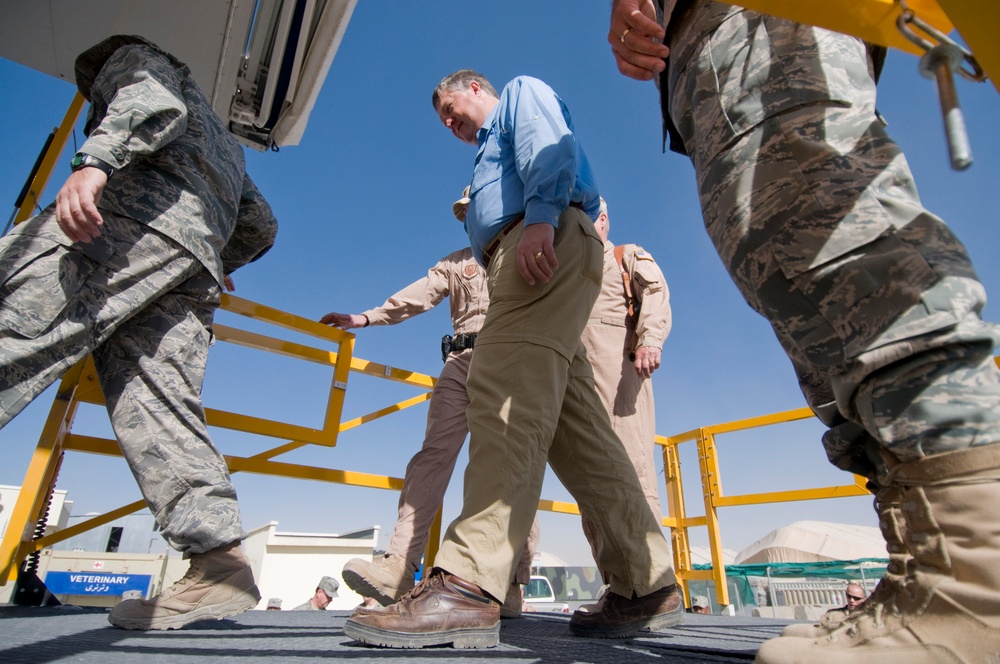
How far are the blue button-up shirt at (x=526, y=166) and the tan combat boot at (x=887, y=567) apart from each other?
97cm

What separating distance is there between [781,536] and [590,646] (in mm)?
24274

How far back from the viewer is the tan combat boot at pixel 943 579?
53cm

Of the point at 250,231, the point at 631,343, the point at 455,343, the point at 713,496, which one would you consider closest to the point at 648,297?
the point at 631,343

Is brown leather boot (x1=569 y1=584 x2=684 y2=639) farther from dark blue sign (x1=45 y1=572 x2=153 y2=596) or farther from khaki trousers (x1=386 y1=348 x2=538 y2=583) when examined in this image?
dark blue sign (x1=45 y1=572 x2=153 y2=596)

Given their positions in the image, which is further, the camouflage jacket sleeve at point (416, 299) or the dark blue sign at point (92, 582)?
the dark blue sign at point (92, 582)

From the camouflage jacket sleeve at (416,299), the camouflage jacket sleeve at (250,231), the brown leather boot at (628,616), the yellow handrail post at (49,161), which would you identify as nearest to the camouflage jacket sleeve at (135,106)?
the camouflage jacket sleeve at (250,231)

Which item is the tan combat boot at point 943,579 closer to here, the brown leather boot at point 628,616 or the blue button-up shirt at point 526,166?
the brown leather boot at point 628,616

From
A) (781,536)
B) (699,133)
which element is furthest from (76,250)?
(781,536)

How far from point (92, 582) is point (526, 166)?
40.5 feet

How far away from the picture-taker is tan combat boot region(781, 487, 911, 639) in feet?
2.06

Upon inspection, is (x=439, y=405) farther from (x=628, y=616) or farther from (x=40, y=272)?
(x=40, y=272)

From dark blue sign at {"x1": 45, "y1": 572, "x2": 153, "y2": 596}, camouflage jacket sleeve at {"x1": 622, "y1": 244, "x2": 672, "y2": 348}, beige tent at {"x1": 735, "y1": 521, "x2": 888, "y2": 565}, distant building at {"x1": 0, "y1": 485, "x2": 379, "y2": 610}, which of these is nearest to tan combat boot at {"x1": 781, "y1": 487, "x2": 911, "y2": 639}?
camouflage jacket sleeve at {"x1": 622, "y1": 244, "x2": 672, "y2": 348}

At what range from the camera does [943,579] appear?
57 cm

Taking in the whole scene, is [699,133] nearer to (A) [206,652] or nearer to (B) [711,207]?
(B) [711,207]
